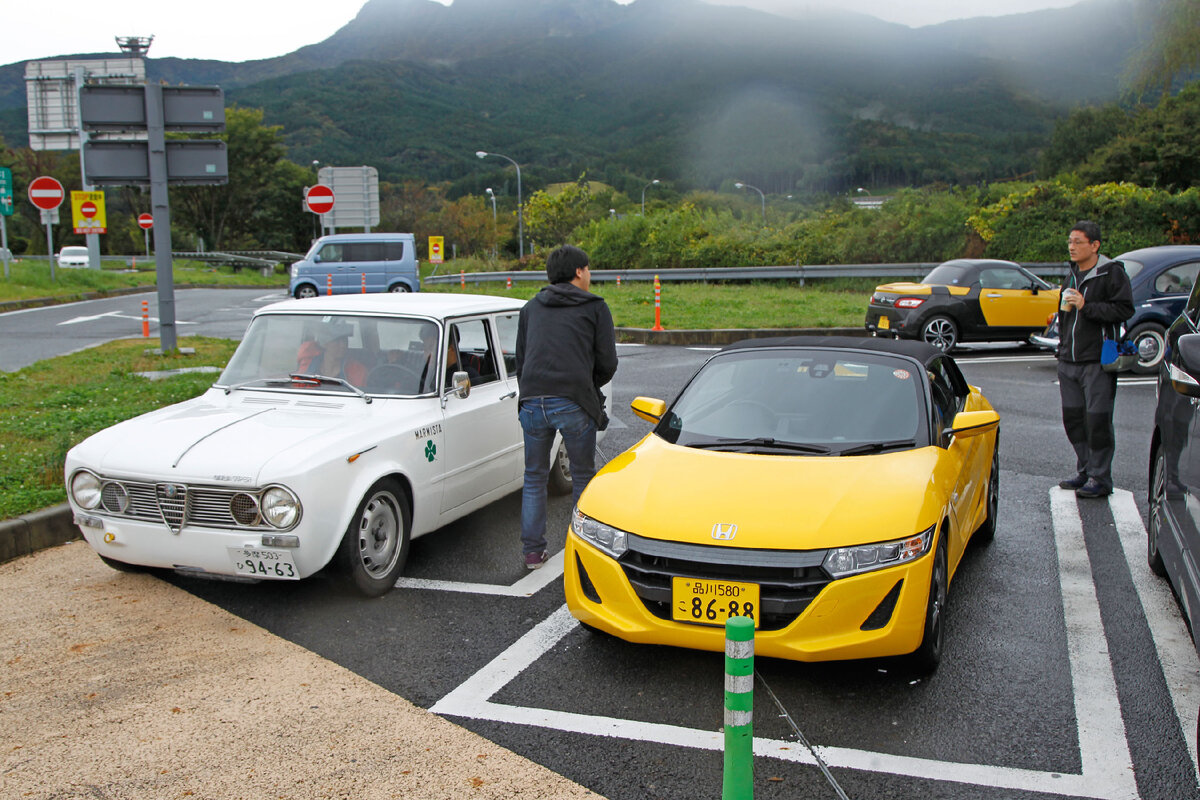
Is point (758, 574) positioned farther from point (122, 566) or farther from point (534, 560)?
point (122, 566)

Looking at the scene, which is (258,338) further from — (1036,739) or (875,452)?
(1036,739)

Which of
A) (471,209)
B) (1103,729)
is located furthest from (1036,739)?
(471,209)

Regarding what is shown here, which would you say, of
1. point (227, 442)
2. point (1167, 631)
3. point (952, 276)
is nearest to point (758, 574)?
point (1167, 631)

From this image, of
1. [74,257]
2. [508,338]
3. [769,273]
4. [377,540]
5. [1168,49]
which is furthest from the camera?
[74,257]

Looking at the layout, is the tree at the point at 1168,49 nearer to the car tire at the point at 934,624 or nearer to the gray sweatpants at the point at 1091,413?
the gray sweatpants at the point at 1091,413

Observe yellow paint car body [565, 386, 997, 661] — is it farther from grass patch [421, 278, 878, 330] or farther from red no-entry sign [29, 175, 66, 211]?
red no-entry sign [29, 175, 66, 211]

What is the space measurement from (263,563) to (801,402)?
9.25ft

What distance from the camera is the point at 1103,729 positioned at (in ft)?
12.6

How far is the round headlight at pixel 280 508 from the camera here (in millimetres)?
4793

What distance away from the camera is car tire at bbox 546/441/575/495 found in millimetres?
7293

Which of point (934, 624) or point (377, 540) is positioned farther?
point (377, 540)

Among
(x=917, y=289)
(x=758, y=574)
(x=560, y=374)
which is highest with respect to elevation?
(x=917, y=289)

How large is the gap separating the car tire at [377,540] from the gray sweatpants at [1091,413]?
4.80 m

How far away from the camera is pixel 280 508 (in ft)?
15.8
